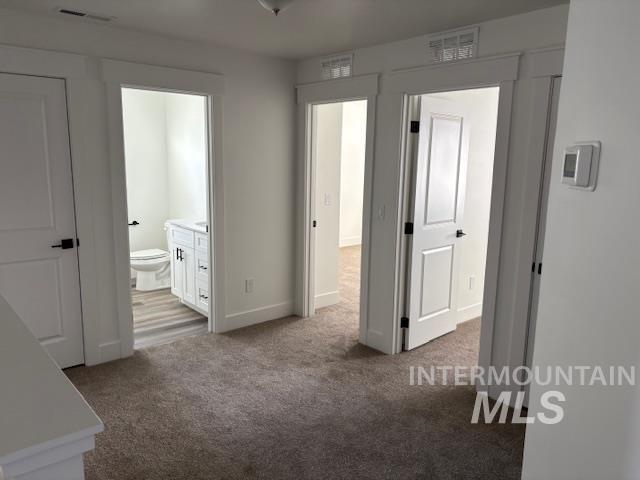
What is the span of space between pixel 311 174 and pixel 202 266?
4.32ft

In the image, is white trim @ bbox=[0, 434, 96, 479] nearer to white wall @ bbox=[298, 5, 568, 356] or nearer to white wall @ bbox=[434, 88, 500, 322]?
white wall @ bbox=[298, 5, 568, 356]

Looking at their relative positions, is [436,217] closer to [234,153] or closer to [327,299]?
[327,299]

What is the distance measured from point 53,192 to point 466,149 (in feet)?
10.3

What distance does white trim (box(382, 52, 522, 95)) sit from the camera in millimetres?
2854

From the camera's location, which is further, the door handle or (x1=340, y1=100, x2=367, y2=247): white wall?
(x1=340, y1=100, x2=367, y2=247): white wall

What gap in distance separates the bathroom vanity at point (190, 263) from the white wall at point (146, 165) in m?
0.94

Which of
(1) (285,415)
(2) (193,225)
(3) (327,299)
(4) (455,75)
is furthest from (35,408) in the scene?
(3) (327,299)

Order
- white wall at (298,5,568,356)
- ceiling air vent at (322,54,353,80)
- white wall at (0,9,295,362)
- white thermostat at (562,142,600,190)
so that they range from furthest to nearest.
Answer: ceiling air vent at (322,54,353,80)
white wall at (0,9,295,362)
white wall at (298,5,568,356)
white thermostat at (562,142,600,190)

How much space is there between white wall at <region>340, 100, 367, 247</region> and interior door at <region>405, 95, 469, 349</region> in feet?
12.7

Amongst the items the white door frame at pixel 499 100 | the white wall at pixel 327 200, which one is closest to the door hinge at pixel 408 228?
the white door frame at pixel 499 100

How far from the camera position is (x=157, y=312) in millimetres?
4742

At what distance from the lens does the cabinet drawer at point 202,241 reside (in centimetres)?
431

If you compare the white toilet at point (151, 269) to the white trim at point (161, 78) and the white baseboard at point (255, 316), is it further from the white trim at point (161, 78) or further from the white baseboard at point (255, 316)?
the white trim at point (161, 78)

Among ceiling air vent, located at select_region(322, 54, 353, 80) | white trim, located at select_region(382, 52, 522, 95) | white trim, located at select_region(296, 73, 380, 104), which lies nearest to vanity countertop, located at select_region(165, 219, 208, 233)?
white trim, located at select_region(296, 73, 380, 104)
